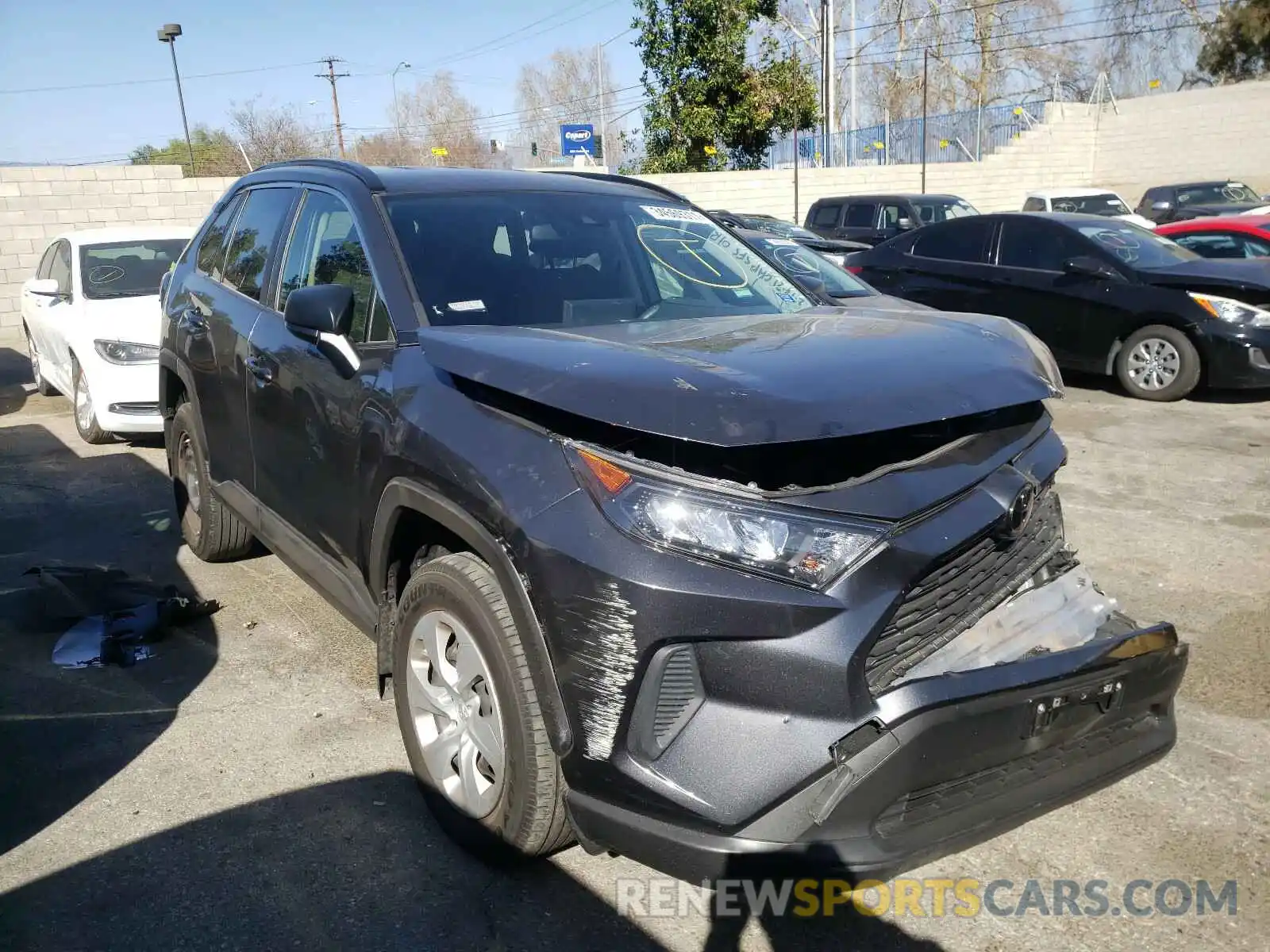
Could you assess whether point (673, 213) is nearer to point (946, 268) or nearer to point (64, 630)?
point (64, 630)

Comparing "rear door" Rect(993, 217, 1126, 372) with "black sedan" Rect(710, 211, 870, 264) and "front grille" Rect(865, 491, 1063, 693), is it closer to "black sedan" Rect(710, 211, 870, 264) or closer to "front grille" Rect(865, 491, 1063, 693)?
"black sedan" Rect(710, 211, 870, 264)

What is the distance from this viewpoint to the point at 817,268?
28.9ft

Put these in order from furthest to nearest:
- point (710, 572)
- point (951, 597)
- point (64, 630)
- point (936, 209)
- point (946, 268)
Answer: point (936, 209) < point (946, 268) < point (64, 630) < point (951, 597) < point (710, 572)

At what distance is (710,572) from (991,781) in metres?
0.84

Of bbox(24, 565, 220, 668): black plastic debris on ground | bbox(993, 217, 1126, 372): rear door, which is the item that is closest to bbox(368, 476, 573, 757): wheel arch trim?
bbox(24, 565, 220, 668): black plastic debris on ground

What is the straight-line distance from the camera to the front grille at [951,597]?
2.24 meters

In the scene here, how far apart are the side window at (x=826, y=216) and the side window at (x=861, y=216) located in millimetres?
248

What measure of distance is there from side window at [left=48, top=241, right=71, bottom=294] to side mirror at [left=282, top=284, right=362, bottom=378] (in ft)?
20.7

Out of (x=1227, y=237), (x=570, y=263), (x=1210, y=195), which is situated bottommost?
(x=1227, y=237)

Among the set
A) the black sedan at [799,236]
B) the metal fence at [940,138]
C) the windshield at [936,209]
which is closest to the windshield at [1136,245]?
the black sedan at [799,236]

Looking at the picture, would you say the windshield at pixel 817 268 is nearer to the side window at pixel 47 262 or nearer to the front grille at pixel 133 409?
the front grille at pixel 133 409

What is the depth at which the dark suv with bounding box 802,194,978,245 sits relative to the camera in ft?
58.9

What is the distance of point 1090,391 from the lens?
31.1 ft

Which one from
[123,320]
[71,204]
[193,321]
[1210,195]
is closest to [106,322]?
[123,320]
